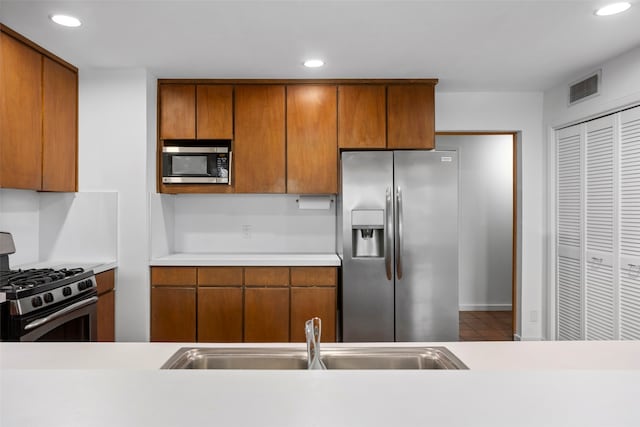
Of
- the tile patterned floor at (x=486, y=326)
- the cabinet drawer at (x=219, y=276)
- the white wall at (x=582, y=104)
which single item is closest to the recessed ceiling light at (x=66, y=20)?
the cabinet drawer at (x=219, y=276)

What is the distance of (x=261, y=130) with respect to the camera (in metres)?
3.79

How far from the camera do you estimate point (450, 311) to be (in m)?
3.63

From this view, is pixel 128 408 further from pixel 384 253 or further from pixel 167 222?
pixel 167 222

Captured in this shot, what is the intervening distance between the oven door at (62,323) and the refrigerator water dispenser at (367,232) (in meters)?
1.94

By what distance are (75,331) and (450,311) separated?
272cm

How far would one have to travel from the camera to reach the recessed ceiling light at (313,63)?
329cm

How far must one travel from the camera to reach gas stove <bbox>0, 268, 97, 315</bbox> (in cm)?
229

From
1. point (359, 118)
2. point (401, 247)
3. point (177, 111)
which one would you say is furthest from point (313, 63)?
point (401, 247)

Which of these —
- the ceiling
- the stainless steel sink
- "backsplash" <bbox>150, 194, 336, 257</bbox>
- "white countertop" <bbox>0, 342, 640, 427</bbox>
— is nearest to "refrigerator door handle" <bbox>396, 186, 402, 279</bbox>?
"backsplash" <bbox>150, 194, 336, 257</bbox>

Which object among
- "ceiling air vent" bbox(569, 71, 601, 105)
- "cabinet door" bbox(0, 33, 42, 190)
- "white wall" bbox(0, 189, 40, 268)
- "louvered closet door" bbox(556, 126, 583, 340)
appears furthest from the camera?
"louvered closet door" bbox(556, 126, 583, 340)

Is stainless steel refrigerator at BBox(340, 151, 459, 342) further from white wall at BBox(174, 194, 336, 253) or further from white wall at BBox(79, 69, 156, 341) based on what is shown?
white wall at BBox(79, 69, 156, 341)

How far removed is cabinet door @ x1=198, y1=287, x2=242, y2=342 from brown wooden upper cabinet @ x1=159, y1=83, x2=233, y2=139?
4.26 feet

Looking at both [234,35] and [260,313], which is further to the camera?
[260,313]

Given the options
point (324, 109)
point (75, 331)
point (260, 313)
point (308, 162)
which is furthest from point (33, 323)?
point (324, 109)
